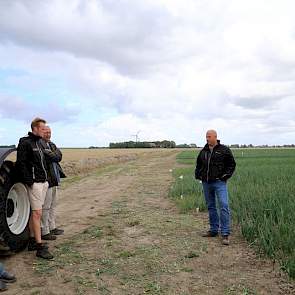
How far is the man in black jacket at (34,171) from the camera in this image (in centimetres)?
603

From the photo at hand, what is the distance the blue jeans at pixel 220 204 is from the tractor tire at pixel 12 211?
3079mm

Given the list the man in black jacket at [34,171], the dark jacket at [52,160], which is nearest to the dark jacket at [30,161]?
the man in black jacket at [34,171]

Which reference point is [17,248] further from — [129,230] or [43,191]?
[129,230]

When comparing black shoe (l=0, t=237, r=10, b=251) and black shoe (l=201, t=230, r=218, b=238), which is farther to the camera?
black shoe (l=201, t=230, r=218, b=238)

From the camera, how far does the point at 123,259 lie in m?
5.86

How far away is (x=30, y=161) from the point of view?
612cm

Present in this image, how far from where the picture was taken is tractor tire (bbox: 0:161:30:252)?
229 inches

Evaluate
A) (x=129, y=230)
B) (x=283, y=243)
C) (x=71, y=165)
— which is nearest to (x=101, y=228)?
(x=129, y=230)

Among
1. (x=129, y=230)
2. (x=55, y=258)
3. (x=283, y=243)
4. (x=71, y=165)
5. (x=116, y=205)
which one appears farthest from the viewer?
(x=71, y=165)

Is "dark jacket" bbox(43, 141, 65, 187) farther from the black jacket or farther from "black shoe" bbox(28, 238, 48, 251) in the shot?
the black jacket

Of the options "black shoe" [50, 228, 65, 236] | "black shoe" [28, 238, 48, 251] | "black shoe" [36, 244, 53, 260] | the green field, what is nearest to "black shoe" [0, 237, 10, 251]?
"black shoe" [36, 244, 53, 260]

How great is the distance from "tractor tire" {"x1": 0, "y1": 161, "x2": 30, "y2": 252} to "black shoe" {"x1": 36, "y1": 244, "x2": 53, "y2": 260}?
336mm

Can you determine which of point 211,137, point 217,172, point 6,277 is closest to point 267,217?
point 217,172

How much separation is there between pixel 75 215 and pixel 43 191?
10.8ft
